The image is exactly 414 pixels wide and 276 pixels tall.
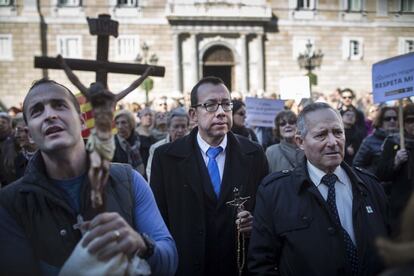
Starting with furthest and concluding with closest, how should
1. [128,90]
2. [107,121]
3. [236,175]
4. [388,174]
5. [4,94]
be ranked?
[4,94], [388,174], [236,175], [128,90], [107,121]

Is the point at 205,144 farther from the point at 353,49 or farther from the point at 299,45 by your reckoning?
the point at 353,49

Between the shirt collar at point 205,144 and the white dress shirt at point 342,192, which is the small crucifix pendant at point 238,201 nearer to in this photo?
the shirt collar at point 205,144

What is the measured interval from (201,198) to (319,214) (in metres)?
1.04

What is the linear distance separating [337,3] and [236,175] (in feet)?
87.7

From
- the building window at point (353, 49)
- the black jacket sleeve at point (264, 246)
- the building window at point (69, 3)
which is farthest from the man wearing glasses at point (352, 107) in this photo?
the building window at point (353, 49)

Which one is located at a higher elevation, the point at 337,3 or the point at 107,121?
the point at 337,3

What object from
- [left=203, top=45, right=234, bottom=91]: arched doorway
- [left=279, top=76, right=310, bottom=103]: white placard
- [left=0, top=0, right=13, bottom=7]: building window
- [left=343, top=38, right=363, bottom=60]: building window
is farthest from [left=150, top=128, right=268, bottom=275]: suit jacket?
[left=343, top=38, right=363, bottom=60]: building window

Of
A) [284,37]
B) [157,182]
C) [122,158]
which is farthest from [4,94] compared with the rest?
[157,182]

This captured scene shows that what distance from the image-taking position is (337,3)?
27.7m

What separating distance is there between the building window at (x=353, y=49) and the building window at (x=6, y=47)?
1946 cm

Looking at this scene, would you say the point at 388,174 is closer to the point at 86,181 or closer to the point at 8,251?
the point at 86,181

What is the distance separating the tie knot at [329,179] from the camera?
2.85 meters

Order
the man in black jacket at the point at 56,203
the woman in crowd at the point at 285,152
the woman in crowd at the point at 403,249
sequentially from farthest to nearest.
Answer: the woman in crowd at the point at 285,152 < the man in black jacket at the point at 56,203 < the woman in crowd at the point at 403,249

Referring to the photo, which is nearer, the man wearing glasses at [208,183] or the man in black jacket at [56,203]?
the man in black jacket at [56,203]
